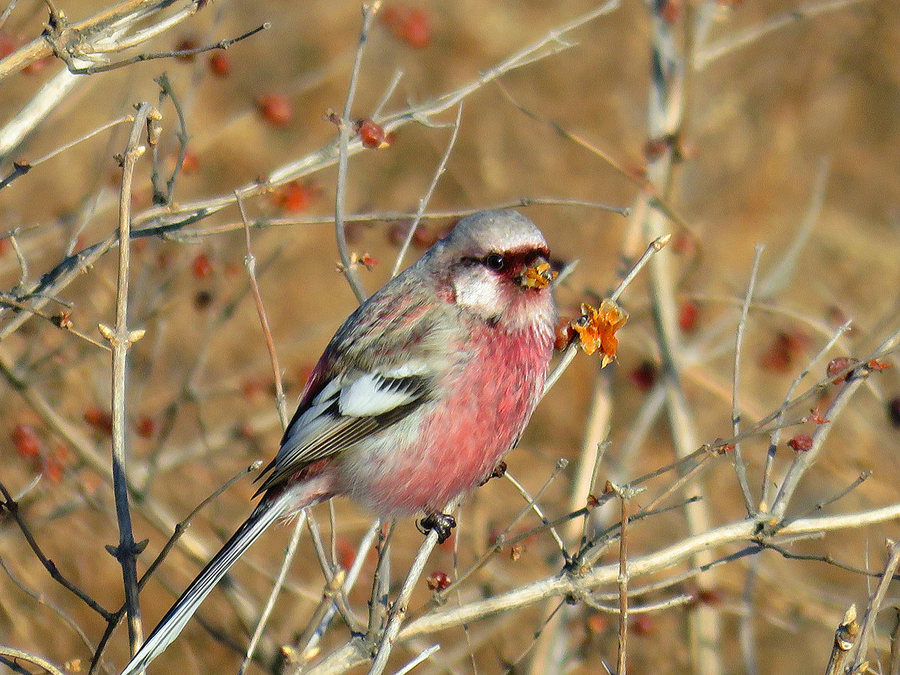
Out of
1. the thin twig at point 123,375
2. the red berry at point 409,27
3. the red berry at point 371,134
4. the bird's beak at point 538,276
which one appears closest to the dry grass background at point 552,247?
the red berry at point 409,27

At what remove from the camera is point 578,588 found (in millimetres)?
3193

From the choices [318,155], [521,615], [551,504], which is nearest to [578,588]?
[318,155]

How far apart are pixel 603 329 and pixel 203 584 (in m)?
1.65

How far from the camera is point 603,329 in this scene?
3352 mm

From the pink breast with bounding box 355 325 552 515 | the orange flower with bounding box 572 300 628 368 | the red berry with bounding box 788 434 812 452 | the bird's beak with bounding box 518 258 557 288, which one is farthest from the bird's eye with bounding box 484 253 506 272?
the red berry with bounding box 788 434 812 452

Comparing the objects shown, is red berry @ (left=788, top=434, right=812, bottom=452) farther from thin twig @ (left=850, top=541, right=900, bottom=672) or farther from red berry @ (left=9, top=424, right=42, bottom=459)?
red berry @ (left=9, top=424, right=42, bottom=459)

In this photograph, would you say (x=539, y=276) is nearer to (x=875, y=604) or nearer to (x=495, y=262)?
(x=495, y=262)

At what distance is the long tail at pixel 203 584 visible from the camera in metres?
3.01

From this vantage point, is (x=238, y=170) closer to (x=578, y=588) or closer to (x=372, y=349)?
(x=372, y=349)

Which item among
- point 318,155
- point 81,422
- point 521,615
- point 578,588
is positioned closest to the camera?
point 578,588

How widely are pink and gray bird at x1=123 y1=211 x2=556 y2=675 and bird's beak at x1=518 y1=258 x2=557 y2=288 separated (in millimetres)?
24

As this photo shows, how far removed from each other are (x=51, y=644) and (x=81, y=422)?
4.95 ft

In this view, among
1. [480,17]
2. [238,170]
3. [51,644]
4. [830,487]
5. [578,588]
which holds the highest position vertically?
[480,17]

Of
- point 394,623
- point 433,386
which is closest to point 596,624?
point 433,386
